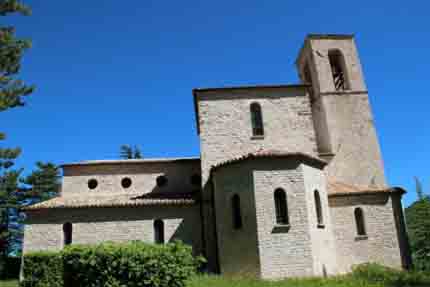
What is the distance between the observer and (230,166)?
15.6 metres

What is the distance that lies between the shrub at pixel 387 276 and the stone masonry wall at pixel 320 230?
1360mm

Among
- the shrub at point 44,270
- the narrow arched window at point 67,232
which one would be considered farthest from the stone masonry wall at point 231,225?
the narrow arched window at point 67,232

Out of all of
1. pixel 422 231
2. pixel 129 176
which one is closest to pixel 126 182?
pixel 129 176

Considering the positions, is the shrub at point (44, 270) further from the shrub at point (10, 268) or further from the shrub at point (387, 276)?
the shrub at point (387, 276)

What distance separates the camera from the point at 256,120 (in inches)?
742

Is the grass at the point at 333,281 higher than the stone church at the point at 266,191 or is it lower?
lower

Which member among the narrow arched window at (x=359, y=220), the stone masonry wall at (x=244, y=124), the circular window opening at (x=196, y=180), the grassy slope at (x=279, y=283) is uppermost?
Result: the stone masonry wall at (x=244, y=124)

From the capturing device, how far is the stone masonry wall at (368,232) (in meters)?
16.6

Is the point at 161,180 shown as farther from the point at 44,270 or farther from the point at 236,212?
the point at 44,270

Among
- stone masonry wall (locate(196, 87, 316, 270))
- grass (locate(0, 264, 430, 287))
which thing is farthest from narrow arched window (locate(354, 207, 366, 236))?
stone masonry wall (locate(196, 87, 316, 270))

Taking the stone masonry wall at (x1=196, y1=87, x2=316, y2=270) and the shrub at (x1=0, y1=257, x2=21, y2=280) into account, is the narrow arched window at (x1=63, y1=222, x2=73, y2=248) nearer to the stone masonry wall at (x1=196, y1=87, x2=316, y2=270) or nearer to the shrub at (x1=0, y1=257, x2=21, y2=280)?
the stone masonry wall at (x1=196, y1=87, x2=316, y2=270)

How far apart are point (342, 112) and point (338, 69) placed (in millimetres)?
3826

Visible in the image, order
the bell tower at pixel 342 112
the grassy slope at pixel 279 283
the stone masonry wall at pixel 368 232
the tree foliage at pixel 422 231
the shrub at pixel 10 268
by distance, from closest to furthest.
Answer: the grassy slope at pixel 279 283
the stone masonry wall at pixel 368 232
the bell tower at pixel 342 112
the shrub at pixel 10 268
the tree foliage at pixel 422 231

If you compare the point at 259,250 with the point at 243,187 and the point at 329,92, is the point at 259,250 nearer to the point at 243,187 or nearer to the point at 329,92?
the point at 243,187
